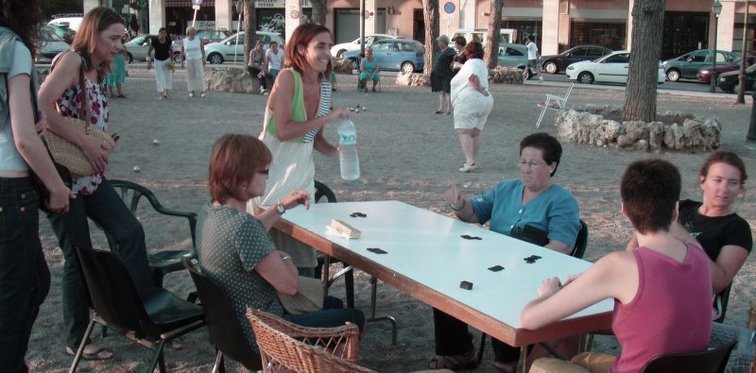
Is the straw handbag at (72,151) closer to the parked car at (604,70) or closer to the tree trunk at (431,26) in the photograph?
the tree trunk at (431,26)

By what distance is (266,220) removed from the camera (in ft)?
11.1

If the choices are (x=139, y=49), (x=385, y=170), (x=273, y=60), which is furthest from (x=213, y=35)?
(x=385, y=170)

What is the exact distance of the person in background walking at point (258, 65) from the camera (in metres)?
19.6

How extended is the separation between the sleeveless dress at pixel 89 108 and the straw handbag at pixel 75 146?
→ 0.02m

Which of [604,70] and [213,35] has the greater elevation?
[213,35]

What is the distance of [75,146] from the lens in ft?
11.4

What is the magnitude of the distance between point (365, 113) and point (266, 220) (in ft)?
41.2

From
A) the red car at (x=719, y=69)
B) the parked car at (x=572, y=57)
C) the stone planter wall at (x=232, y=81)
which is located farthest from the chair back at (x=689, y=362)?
the parked car at (x=572, y=57)

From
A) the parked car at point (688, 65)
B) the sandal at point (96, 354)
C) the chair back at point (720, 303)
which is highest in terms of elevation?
the parked car at point (688, 65)

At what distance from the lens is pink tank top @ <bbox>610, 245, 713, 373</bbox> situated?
7.78 ft

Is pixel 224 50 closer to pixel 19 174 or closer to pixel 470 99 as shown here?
pixel 470 99

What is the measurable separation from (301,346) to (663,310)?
1041 millimetres

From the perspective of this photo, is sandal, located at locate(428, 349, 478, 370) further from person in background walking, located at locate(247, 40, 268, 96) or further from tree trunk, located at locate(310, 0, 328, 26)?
tree trunk, located at locate(310, 0, 328, 26)

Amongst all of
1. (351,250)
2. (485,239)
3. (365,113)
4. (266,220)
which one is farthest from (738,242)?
(365,113)
